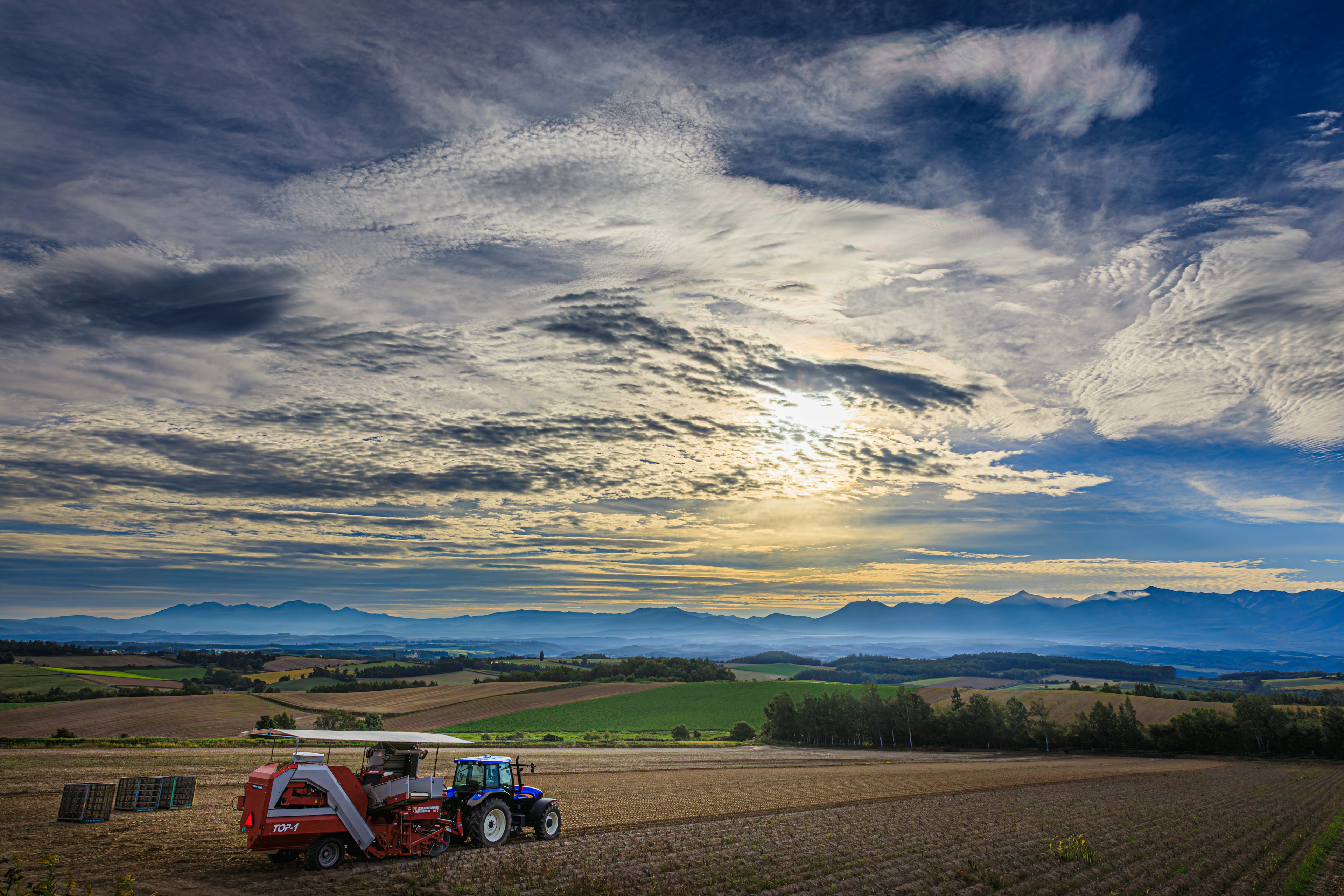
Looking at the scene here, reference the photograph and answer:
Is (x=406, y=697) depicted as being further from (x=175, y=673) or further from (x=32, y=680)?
(x=175, y=673)

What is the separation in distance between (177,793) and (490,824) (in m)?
15.4

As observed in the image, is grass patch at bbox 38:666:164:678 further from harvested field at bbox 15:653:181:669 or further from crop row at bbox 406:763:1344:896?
crop row at bbox 406:763:1344:896

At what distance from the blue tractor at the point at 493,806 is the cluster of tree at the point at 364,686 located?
129 metres

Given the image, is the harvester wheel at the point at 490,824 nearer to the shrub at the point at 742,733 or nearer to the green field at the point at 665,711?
the green field at the point at 665,711

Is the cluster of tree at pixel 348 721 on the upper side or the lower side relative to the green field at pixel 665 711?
upper

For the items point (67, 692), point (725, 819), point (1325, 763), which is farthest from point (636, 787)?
point (67, 692)

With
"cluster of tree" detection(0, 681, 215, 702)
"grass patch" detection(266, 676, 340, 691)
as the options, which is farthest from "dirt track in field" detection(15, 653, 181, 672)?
"cluster of tree" detection(0, 681, 215, 702)

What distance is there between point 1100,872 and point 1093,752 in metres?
85.5

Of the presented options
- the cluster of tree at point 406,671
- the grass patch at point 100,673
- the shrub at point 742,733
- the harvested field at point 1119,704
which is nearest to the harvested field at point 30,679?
the grass patch at point 100,673

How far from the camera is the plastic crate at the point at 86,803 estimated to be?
81.1 ft

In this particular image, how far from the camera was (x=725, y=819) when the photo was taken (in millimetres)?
30547

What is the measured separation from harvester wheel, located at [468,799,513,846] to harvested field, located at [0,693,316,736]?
63.9 metres

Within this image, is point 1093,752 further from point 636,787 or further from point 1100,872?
point 1100,872

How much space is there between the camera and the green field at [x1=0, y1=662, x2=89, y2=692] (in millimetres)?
104875
